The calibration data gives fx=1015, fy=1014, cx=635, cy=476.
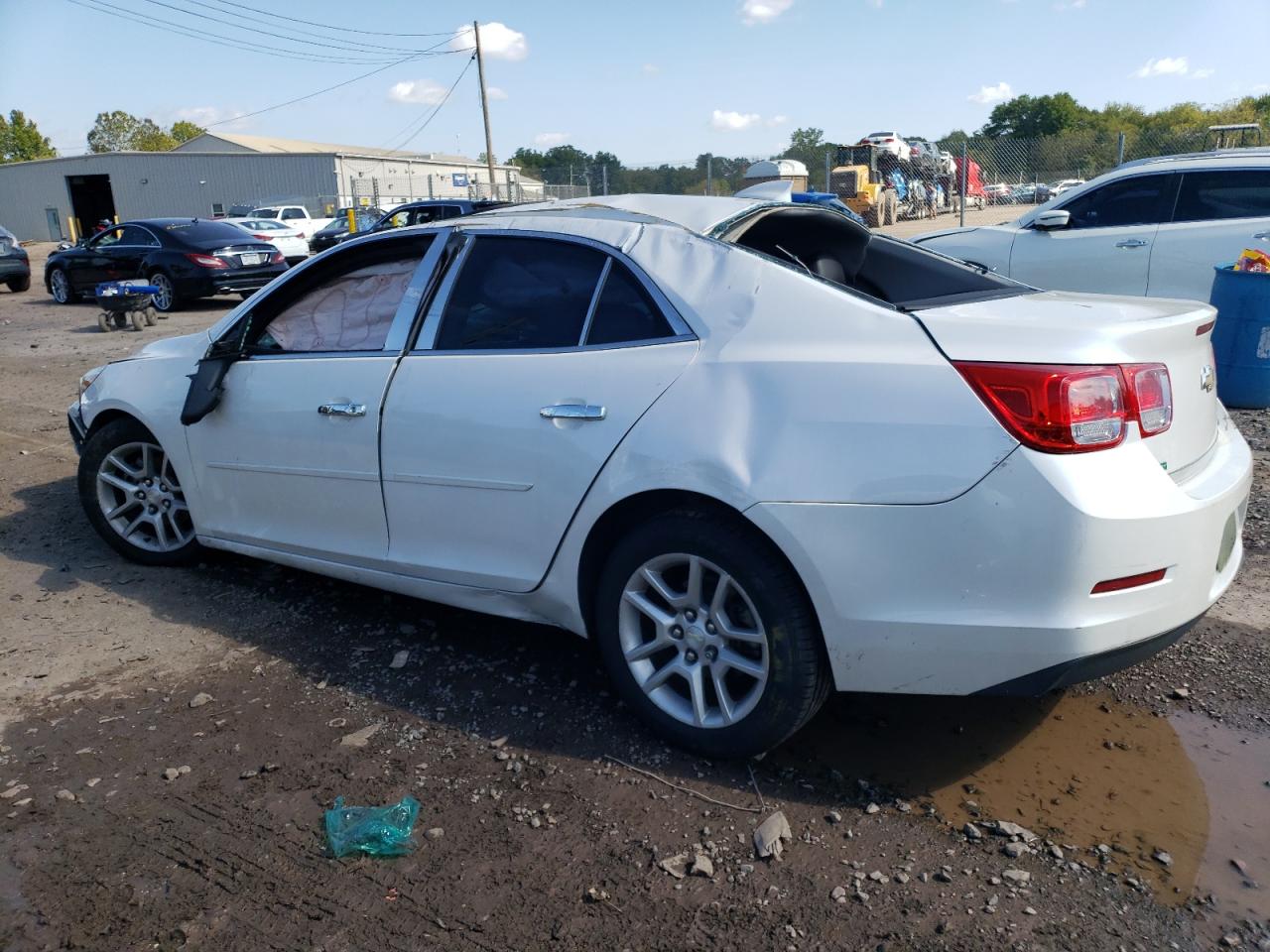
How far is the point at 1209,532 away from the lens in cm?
276

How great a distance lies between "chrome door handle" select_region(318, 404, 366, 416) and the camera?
3.70 metres

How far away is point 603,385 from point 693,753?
1.17 m

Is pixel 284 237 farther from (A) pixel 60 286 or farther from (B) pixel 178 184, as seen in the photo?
(B) pixel 178 184

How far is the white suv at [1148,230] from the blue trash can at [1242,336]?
64 centimetres

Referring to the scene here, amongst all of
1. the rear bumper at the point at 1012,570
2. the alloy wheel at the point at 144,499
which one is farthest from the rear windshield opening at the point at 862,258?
the alloy wheel at the point at 144,499

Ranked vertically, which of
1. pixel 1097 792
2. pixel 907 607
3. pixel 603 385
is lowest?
pixel 1097 792

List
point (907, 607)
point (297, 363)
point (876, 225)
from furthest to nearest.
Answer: point (876, 225), point (297, 363), point (907, 607)

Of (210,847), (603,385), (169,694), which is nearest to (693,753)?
(603,385)

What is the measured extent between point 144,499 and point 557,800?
9.56 ft

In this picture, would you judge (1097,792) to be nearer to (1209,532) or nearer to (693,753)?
(1209,532)

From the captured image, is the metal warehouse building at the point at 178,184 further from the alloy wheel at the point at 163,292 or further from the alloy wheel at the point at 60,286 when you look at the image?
the alloy wheel at the point at 163,292

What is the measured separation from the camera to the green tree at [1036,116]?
3241 inches

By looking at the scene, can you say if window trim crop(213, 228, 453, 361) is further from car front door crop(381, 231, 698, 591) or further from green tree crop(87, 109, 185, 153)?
green tree crop(87, 109, 185, 153)

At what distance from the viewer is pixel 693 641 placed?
305 centimetres
